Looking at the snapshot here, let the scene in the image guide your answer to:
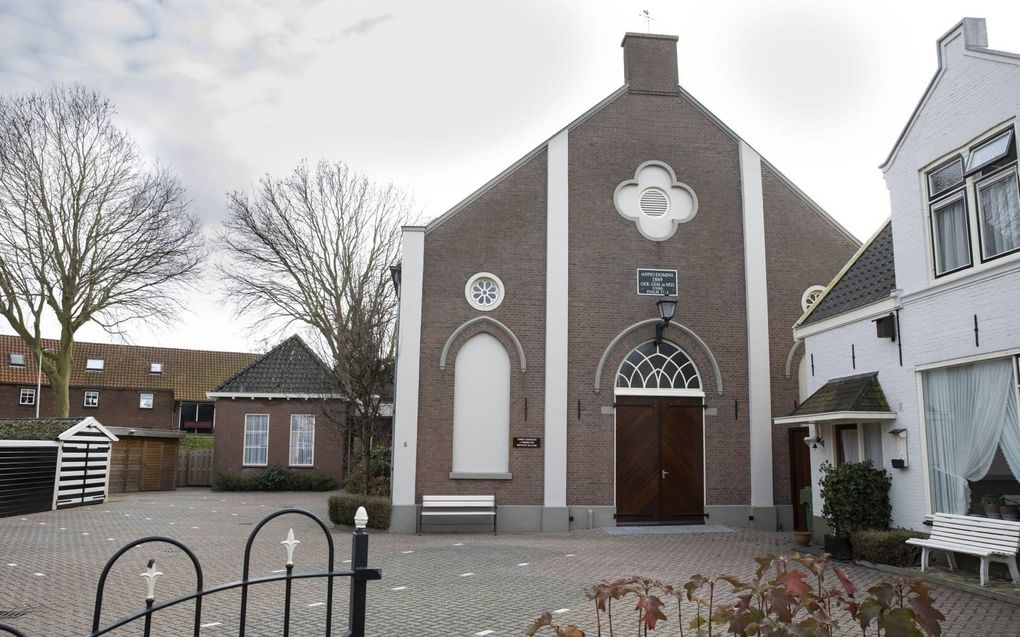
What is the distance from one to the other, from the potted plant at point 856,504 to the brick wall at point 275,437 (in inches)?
861

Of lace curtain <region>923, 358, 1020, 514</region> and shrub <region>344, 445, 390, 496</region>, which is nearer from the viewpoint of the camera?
lace curtain <region>923, 358, 1020, 514</region>

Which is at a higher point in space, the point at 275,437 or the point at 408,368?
the point at 408,368

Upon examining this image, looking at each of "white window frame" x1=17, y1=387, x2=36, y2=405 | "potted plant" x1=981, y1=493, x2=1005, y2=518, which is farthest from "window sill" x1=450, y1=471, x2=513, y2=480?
"white window frame" x1=17, y1=387, x2=36, y2=405

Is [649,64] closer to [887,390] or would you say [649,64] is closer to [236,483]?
[887,390]

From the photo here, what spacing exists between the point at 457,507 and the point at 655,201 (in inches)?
335

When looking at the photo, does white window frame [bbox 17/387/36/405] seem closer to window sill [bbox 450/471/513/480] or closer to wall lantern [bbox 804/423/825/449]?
window sill [bbox 450/471/513/480]

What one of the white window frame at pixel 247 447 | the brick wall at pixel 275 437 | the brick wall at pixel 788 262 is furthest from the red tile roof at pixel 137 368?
the brick wall at pixel 788 262

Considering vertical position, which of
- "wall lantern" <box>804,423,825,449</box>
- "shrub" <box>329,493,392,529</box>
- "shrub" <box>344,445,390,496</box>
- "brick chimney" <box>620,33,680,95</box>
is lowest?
"shrub" <box>329,493,392,529</box>

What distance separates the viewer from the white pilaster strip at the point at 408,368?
1591 centimetres

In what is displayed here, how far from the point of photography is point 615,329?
17000 mm

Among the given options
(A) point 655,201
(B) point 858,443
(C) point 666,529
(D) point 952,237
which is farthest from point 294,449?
(D) point 952,237

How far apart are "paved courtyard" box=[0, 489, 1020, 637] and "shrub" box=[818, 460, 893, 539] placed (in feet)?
2.61

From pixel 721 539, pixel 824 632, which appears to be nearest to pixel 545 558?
pixel 721 539

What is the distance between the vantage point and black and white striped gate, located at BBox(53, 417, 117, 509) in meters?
21.0
